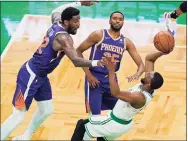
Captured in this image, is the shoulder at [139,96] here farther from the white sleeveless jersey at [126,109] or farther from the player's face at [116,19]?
the player's face at [116,19]

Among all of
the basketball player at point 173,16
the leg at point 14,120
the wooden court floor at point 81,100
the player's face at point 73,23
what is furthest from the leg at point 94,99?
the basketball player at point 173,16

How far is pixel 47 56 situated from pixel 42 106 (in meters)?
0.73

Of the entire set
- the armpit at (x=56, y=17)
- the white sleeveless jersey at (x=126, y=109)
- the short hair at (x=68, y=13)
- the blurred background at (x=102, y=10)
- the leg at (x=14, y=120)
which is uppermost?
the short hair at (x=68, y=13)

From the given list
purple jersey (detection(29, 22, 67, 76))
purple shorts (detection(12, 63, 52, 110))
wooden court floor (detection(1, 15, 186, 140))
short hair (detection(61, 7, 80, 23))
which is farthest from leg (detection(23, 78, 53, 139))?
short hair (detection(61, 7, 80, 23))

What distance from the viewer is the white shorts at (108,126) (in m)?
6.51

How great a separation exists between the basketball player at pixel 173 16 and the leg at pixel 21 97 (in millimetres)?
3738

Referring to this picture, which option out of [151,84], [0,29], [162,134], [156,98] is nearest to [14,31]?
[0,29]

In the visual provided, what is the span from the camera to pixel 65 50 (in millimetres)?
6508

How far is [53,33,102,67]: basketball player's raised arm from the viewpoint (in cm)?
644

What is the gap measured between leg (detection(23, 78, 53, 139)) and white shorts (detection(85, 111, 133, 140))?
0.71 meters

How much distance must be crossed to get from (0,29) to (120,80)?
3.53m

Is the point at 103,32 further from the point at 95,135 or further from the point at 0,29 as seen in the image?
the point at 0,29

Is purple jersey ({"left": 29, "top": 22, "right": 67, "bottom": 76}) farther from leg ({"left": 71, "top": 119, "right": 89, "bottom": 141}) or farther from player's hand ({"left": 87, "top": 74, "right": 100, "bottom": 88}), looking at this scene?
leg ({"left": 71, "top": 119, "right": 89, "bottom": 141})

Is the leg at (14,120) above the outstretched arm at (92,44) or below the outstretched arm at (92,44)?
below
